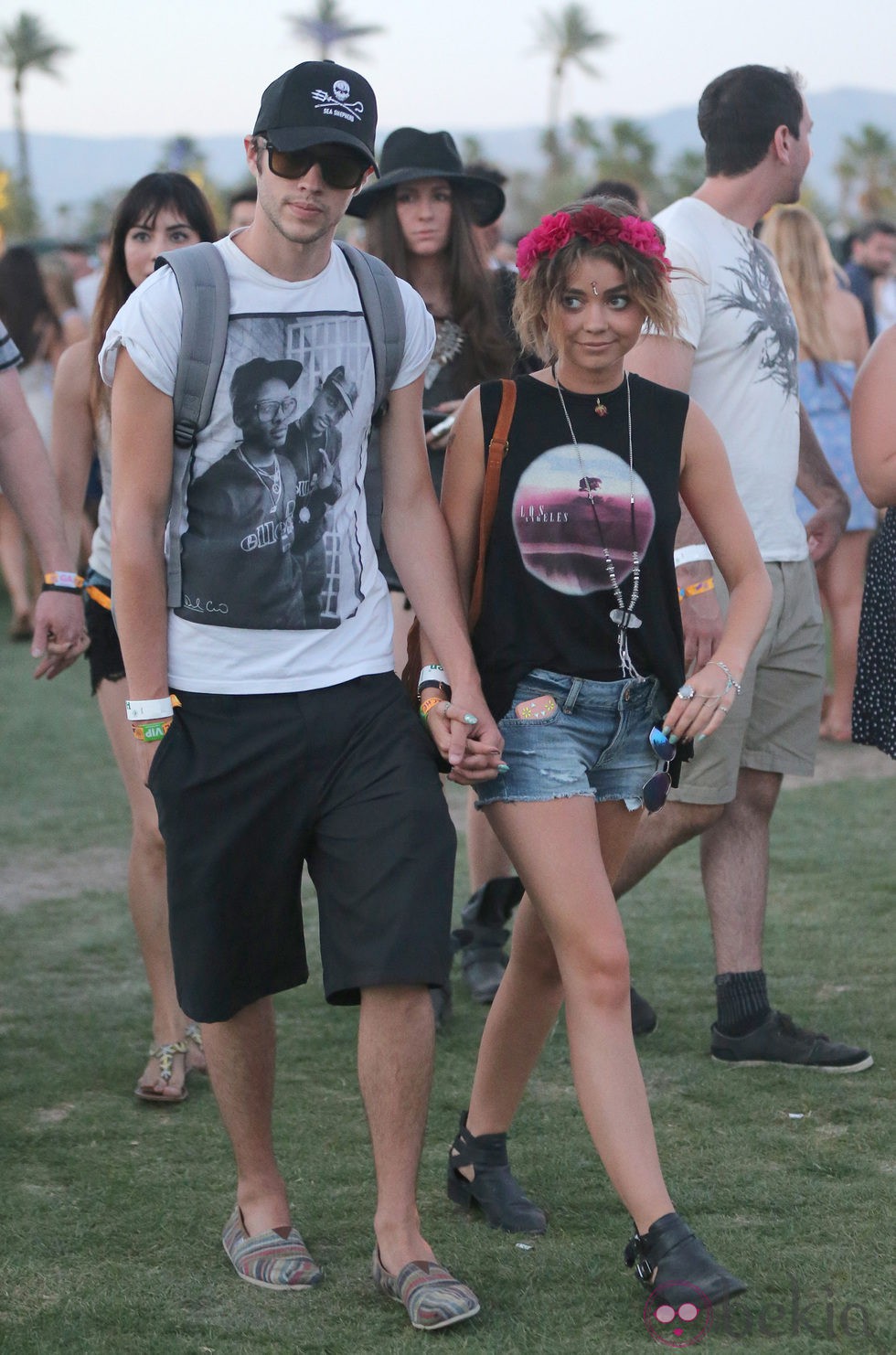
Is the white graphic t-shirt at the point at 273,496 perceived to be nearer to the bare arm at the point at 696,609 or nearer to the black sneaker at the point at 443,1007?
the bare arm at the point at 696,609

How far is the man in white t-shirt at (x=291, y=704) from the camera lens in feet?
9.50

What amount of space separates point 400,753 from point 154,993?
157 cm

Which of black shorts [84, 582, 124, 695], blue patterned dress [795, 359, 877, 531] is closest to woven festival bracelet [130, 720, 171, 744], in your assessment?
black shorts [84, 582, 124, 695]

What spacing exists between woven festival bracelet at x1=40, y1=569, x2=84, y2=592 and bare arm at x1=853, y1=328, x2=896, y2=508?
6.18 feet

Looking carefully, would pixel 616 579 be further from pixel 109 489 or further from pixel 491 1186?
pixel 109 489

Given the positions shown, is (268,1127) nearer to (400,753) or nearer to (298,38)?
(400,753)

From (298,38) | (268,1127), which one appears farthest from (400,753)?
(298,38)

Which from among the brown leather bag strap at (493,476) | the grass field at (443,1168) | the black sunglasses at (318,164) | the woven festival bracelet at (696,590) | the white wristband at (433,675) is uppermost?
the black sunglasses at (318,164)

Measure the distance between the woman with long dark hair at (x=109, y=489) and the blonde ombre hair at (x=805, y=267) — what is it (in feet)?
12.2

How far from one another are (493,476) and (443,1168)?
1.61 m

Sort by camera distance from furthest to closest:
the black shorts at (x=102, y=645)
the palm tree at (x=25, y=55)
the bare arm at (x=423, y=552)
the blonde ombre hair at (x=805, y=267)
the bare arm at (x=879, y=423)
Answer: the palm tree at (x=25, y=55) < the blonde ombre hair at (x=805, y=267) < the black shorts at (x=102, y=645) < the bare arm at (x=879, y=423) < the bare arm at (x=423, y=552)

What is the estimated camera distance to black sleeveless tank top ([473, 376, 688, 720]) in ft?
10.2

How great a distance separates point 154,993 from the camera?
4246 mm

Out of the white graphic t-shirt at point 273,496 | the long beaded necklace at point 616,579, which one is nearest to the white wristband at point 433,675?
the white graphic t-shirt at point 273,496
